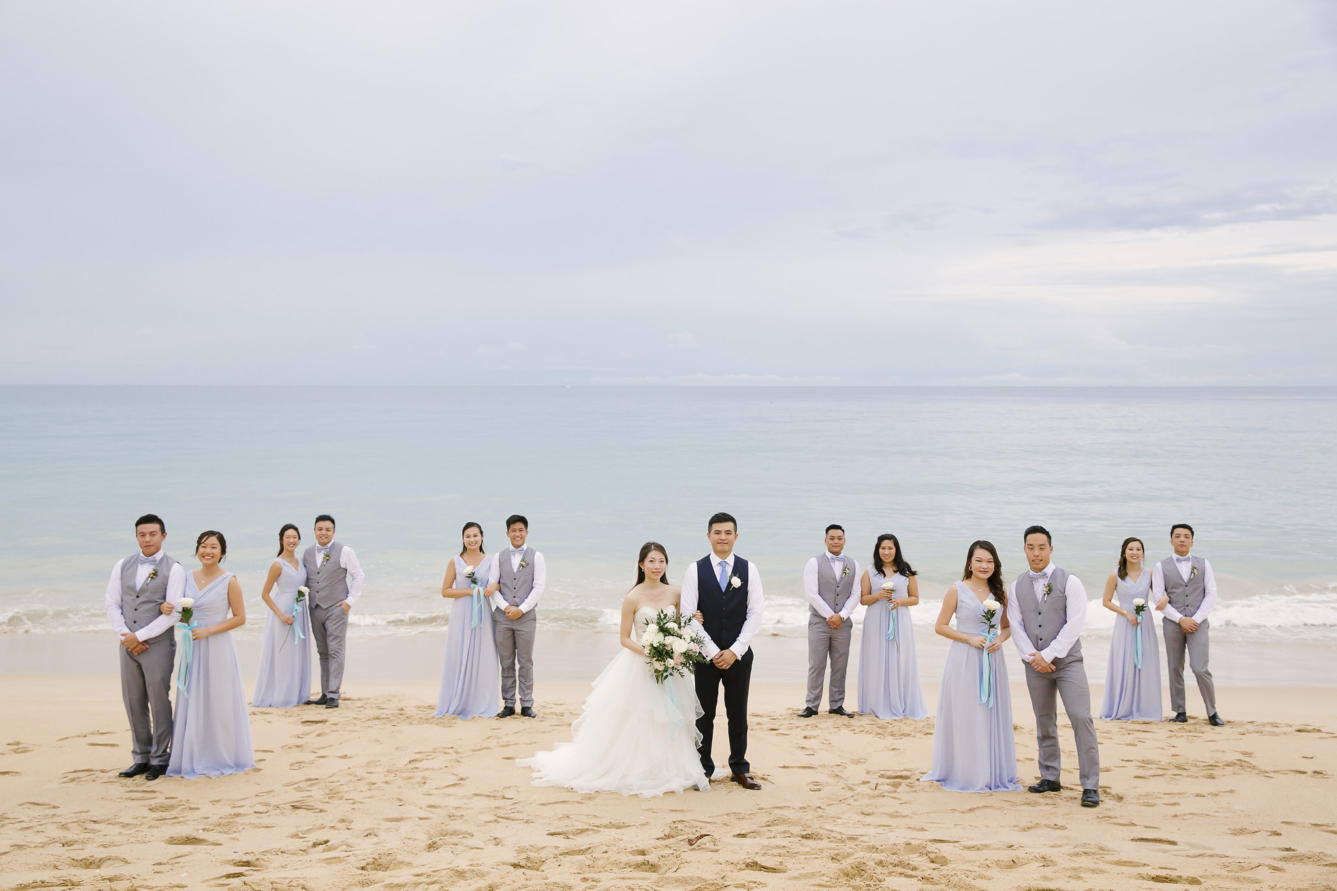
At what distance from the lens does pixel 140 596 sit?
7395mm

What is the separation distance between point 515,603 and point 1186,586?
689 centimetres

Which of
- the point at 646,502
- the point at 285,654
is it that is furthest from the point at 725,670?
the point at 646,502

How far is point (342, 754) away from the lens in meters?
8.24

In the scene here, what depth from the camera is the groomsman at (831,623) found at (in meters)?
10.1

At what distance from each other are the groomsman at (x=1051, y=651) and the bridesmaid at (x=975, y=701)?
198mm

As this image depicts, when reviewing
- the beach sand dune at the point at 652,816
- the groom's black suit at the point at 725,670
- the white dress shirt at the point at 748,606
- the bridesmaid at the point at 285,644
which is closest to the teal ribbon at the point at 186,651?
the beach sand dune at the point at 652,816

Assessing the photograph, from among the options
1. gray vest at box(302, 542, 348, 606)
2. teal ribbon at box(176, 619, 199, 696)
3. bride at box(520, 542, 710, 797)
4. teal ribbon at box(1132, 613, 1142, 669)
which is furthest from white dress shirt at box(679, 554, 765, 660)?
teal ribbon at box(1132, 613, 1142, 669)

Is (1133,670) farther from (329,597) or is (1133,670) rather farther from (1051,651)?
(329,597)

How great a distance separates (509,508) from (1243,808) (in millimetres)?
29271

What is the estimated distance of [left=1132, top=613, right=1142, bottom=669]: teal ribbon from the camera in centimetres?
994

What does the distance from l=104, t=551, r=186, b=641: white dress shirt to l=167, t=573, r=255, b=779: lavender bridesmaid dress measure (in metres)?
0.14

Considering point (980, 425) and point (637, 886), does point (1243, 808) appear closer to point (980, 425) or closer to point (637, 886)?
point (637, 886)

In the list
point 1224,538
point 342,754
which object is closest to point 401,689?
point 342,754

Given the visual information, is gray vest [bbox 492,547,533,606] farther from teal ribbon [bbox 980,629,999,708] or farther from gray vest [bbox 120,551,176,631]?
teal ribbon [bbox 980,629,999,708]
